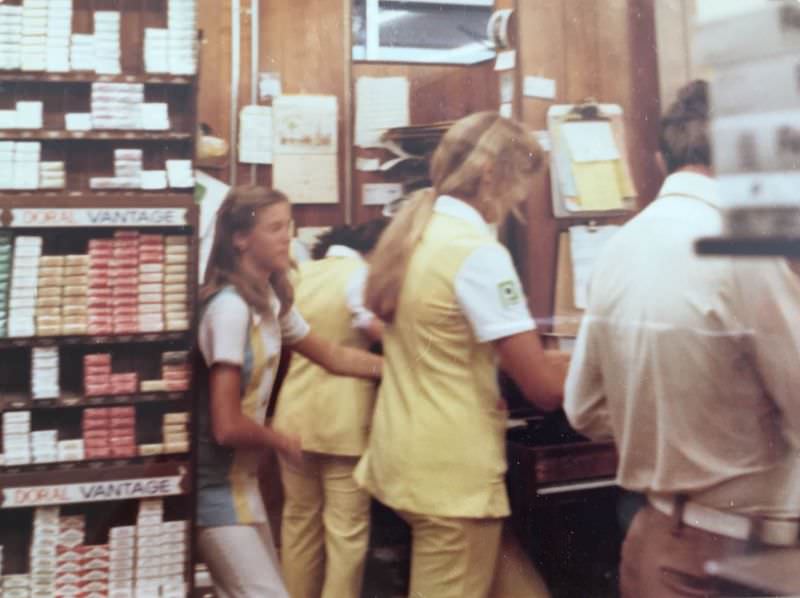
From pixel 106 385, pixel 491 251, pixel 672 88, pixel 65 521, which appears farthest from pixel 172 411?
pixel 672 88

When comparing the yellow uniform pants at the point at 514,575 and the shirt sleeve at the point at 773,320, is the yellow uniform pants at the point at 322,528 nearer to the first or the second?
the yellow uniform pants at the point at 514,575

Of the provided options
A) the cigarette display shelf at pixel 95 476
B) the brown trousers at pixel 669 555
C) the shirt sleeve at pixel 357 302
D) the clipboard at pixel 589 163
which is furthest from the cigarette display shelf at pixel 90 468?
the clipboard at pixel 589 163

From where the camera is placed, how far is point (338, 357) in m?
2.08

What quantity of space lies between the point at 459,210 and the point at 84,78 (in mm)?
1043

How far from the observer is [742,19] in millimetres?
1162

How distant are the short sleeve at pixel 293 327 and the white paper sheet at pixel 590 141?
3.01 ft

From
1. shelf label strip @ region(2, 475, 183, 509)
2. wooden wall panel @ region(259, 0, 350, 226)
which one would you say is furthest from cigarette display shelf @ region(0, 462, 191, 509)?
wooden wall panel @ region(259, 0, 350, 226)

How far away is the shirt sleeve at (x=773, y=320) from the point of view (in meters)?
1.25

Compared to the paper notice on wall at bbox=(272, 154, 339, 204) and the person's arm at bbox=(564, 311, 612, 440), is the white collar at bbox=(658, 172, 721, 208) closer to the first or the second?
the person's arm at bbox=(564, 311, 612, 440)

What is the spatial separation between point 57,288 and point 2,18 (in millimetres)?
675

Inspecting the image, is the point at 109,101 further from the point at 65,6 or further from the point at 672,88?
the point at 672,88

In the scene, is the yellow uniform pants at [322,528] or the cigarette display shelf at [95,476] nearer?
A: the cigarette display shelf at [95,476]

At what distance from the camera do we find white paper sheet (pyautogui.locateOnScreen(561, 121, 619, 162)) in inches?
90.7

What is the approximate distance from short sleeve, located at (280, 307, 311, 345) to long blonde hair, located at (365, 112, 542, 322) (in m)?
0.32
